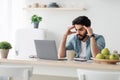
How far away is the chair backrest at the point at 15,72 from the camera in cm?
247

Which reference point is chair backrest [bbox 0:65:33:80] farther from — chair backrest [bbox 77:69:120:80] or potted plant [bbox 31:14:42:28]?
potted plant [bbox 31:14:42:28]

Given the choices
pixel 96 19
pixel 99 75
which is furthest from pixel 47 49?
pixel 96 19

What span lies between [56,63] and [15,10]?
3534 mm

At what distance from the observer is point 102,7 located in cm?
547

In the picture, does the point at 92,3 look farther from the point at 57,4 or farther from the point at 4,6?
the point at 4,6

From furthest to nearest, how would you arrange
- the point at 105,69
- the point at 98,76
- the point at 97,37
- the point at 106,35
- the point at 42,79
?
1. the point at 106,35
2. the point at 97,37
3. the point at 42,79
4. the point at 105,69
5. the point at 98,76

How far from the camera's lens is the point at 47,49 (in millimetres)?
2996

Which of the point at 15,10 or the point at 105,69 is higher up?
the point at 15,10

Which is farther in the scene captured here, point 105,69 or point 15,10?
point 15,10

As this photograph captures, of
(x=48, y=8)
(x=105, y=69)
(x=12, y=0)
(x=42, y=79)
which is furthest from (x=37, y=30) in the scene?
(x=105, y=69)

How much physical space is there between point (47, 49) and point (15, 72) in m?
0.59

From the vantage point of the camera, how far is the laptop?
2.97 metres

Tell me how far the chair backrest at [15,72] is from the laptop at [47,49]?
0.51 meters

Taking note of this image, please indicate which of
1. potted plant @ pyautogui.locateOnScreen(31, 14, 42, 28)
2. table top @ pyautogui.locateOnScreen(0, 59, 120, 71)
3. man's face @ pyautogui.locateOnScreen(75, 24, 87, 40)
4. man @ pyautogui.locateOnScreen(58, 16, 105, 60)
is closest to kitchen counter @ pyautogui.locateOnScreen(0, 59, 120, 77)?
table top @ pyautogui.locateOnScreen(0, 59, 120, 71)
